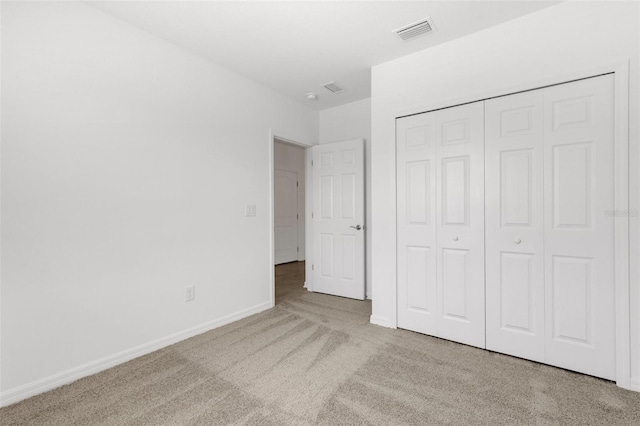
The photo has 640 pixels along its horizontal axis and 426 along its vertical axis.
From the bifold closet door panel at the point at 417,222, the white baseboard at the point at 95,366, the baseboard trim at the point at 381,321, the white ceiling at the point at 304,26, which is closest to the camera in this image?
the white baseboard at the point at 95,366

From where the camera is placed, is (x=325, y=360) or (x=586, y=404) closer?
(x=586, y=404)

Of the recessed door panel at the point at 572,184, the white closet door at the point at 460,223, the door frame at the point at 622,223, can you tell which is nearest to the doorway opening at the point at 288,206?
the white closet door at the point at 460,223

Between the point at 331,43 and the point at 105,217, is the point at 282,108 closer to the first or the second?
the point at 331,43

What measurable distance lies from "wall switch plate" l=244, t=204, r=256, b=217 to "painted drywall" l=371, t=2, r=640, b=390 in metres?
1.32

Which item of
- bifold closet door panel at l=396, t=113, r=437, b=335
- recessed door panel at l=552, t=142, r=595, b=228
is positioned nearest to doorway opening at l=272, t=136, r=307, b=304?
bifold closet door panel at l=396, t=113, r=437, b=335

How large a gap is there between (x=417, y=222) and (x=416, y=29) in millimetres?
1603

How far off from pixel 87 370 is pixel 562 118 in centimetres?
375

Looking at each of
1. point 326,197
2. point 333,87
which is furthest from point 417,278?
point 333,87

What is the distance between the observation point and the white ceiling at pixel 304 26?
2086 millimetres

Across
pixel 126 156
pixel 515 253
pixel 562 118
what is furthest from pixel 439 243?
pixel 126 156

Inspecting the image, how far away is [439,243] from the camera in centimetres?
259

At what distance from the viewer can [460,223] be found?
2488 millimetres

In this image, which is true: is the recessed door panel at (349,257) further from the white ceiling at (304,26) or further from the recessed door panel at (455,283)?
the white ceiling at (304,26)

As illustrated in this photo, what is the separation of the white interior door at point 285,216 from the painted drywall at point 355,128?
8.42ft
